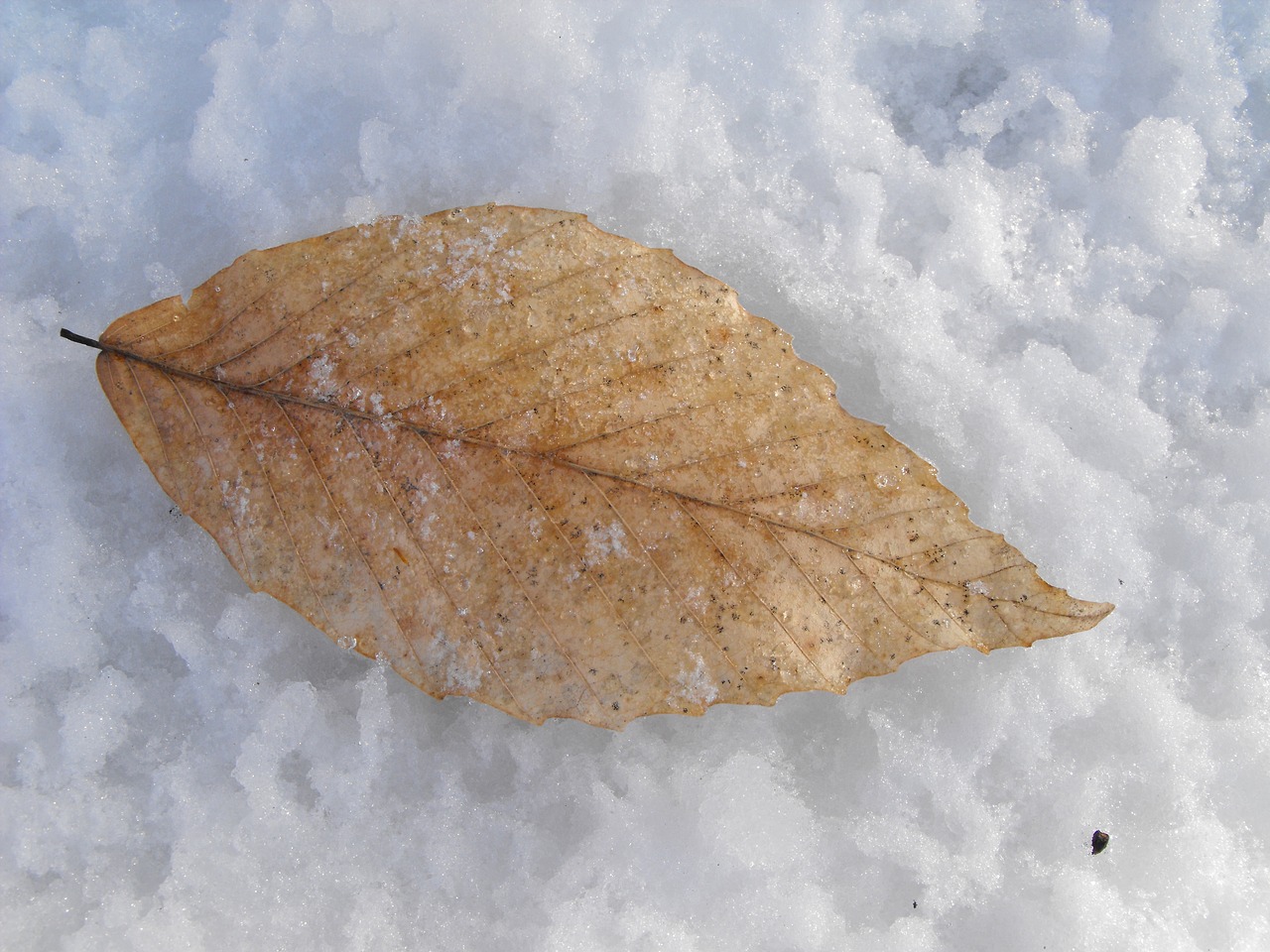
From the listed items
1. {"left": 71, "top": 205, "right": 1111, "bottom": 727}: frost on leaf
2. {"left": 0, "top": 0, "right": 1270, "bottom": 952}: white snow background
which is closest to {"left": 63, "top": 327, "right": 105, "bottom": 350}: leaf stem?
{"left": 71, "top": 205, "right": 1111, "bottom": 727}: frost on leaf

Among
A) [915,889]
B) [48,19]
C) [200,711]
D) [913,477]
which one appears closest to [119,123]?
[48,19]

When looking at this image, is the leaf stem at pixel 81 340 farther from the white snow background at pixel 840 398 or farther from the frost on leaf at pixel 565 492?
the white snow background at pixel 840 398

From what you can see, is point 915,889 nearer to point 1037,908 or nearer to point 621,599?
point 1037,908

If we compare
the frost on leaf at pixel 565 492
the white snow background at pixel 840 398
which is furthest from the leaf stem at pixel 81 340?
the white snow background at pixel 840 398

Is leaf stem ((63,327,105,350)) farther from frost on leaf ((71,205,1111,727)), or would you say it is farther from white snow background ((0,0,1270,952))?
white snow background ((0,0,1270,952))
